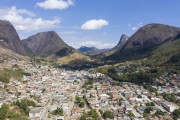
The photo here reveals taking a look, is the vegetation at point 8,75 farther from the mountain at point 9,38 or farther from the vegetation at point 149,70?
the mountain at point 9,38

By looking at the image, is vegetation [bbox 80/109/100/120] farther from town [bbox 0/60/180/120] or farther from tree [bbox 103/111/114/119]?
tree [bbox 103/111/114/119]

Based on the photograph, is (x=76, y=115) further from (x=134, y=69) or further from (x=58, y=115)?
(x=134, y=69)

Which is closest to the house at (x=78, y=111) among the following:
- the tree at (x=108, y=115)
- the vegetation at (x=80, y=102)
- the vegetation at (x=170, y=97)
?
the vegetation at (x=80, y=102)

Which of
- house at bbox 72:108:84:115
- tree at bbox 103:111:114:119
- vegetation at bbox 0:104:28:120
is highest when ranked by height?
vegetation at bbox 0:104:28:120

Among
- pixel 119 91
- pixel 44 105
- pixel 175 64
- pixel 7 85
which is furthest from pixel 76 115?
pixel 175 64

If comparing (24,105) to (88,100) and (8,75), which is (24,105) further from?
(8,75)

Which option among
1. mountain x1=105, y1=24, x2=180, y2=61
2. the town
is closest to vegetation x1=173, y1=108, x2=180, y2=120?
the town
